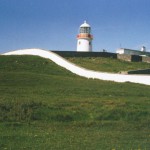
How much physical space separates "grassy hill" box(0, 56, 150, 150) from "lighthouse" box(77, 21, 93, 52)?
47.1 meters

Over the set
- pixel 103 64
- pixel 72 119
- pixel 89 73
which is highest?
pixel 103 64

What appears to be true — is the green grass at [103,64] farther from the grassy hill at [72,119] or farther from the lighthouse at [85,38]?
the grassy hill at [72,119]

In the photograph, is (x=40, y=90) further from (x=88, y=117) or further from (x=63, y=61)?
(x=63, y=61)

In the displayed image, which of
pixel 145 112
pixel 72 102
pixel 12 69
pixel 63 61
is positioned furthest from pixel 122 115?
pixel 63 61

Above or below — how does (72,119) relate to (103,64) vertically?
below

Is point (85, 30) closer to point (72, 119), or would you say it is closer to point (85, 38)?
point (85, 38)

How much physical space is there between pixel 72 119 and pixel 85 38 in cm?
6066

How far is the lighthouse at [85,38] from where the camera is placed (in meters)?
79.4

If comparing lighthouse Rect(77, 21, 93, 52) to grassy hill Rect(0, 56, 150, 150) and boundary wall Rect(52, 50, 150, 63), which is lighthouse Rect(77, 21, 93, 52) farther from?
grassy hill Rect(0, 56, 150, 150)

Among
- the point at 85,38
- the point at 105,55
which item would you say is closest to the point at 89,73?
the point at 105,55

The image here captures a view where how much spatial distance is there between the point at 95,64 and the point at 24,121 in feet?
125

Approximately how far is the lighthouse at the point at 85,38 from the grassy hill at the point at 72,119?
47.1m

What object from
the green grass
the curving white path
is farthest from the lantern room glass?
the curving white path

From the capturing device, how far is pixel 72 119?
19594 millimetres
